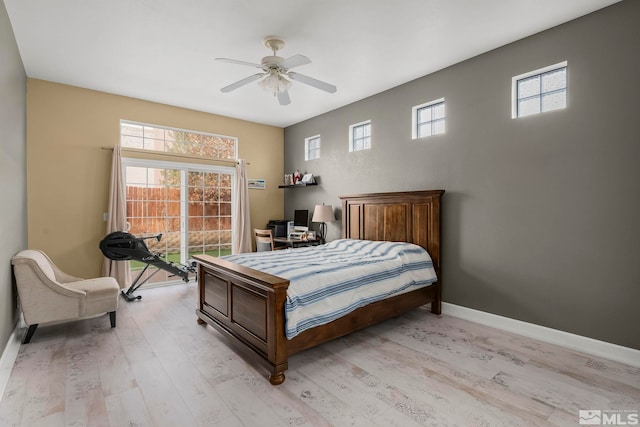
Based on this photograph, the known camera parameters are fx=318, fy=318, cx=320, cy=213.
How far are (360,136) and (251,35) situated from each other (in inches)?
94.2

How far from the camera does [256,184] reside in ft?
20.0

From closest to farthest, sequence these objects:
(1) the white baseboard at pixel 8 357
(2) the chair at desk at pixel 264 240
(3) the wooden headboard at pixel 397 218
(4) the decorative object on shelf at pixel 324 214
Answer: (1) the white baseboard at pixel 8 357, (3) the wooden headboard at pixel 397 218, (4) the decorative object on shelf at pixel 324 214, (2) the chair at desk at pixel 264 240

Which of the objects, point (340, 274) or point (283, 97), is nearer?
point (340, 274)

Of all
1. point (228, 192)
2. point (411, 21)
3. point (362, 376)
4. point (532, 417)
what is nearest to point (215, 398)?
point (362, 376)

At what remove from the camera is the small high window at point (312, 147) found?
19.1 feet

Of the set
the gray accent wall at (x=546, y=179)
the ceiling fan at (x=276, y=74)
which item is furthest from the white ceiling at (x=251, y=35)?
the gray accent wall at (x=546, y=179)

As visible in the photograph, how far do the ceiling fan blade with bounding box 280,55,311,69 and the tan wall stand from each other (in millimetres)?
2983

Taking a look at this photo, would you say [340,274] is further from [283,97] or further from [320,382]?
[283,97]

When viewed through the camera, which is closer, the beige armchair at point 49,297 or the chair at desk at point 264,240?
the beige armchair at point 49,297

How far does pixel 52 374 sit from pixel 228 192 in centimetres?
381

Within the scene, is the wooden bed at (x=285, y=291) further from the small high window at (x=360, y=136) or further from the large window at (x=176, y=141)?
the large window at (x=176, y=141)

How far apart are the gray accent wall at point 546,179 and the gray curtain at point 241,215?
2.86 meters

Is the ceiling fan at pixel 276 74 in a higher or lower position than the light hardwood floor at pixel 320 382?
higher

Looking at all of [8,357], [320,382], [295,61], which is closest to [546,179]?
[295,61]
